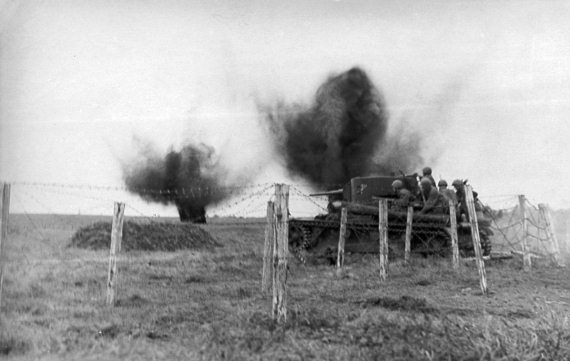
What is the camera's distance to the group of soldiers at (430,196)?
63.1 ft

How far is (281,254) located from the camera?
887 cm

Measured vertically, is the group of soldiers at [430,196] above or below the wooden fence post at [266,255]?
above

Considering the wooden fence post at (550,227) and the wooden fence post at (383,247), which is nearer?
the wooden fence post at (383,247)

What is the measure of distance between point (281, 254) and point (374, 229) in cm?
1136

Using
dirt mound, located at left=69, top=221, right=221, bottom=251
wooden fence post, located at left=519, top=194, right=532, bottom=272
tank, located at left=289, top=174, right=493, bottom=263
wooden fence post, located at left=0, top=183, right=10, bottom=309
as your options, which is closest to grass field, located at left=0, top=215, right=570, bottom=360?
wooden fence post, located at left=0, top=183, right=10, bottom=309

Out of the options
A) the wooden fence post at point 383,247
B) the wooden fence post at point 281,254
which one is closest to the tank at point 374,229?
the wooden fence post at point 383,247

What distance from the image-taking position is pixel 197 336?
7.71 m

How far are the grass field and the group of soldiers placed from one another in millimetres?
4195

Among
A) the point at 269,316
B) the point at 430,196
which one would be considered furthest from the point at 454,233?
the point at 269,316

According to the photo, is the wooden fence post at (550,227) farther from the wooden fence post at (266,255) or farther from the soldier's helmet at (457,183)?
the wooden fence post at (266,255)

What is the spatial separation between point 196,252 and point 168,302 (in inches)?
552

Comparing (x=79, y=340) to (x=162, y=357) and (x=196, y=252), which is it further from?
(x=196, y=252)

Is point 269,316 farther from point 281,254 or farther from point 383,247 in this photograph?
point 383,247

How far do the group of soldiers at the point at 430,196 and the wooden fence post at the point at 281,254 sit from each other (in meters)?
11.0
